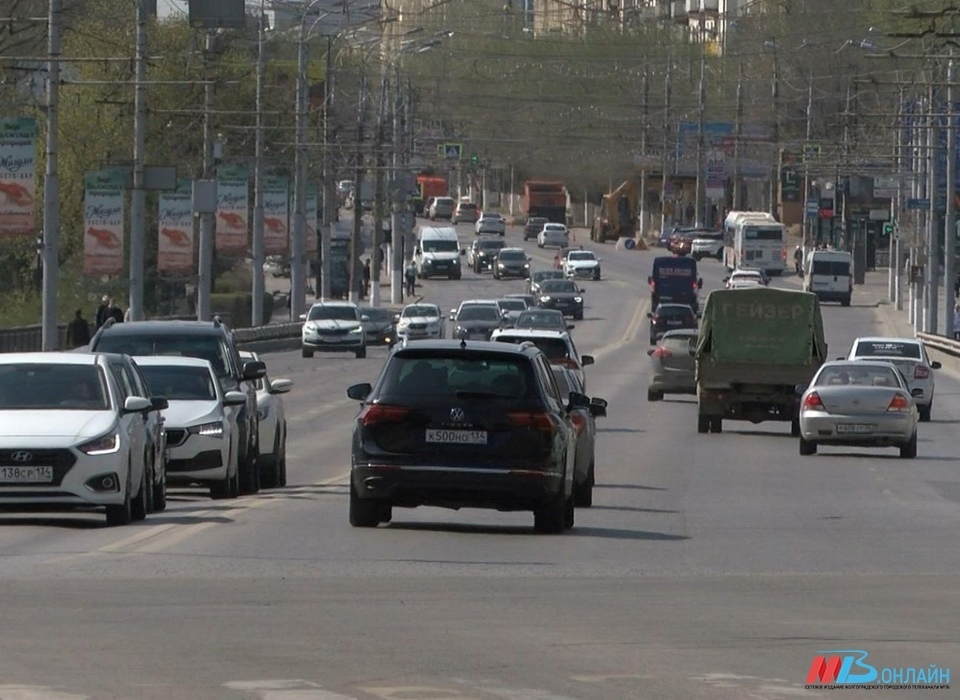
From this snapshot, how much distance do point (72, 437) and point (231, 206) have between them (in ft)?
132

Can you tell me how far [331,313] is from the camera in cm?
6525

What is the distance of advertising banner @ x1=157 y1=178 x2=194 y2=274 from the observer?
174 feet

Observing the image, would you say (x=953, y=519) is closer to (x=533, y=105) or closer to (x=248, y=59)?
(x=248, y=59)

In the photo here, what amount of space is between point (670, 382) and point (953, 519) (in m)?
26.5

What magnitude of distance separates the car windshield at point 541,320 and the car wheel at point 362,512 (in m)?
43.7

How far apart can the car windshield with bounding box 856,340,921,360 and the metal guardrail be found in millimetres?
17410

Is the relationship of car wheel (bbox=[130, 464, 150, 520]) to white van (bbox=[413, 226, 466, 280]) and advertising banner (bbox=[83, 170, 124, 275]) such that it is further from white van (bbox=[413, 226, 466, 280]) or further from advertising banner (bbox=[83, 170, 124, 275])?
white van (bbox=[413, 226, 466, 280])

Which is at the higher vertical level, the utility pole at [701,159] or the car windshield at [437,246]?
the utility pole at [701,159]

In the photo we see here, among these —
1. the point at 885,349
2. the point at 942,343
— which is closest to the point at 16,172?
the point at 885,349

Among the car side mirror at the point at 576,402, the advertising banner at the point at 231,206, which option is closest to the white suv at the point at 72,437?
the car side mirror at the point at 576,402

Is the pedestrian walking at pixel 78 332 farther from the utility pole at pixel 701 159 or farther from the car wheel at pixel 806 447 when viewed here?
the utility pole at pixel 701 159

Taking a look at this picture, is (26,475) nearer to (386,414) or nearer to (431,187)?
(386,414)

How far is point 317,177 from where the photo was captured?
9175 cm

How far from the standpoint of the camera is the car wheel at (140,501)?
18.8 meters
